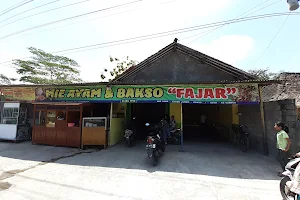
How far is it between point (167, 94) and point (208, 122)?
26.1ft

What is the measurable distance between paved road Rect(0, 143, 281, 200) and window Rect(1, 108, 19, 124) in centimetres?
302

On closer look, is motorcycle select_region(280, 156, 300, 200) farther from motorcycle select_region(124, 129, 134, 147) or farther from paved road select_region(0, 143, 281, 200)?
motorcycle select_region(124, 129, 134, 147)

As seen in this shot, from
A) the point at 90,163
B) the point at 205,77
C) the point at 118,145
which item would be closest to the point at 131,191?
the point at 90,163

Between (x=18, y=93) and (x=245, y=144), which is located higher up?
(x=18, y=93)

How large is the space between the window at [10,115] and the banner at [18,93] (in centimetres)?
69

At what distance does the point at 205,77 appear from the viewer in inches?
408

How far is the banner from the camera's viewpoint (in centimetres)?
1016

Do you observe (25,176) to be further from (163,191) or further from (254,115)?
(254,115)

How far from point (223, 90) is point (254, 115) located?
2.05 meters

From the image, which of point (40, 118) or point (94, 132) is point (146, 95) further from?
point (40, 118)

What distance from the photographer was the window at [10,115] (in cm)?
1049

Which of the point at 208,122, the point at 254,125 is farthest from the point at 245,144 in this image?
the point at 208,122

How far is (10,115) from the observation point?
1067 centimetres

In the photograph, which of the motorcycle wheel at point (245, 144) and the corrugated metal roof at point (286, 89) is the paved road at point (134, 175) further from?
the corrugated metal roof at point (286, 89)
